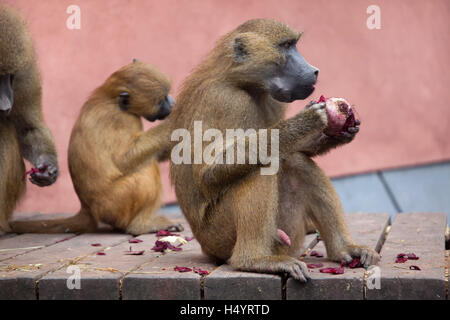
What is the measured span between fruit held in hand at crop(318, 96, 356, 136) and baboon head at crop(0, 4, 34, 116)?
1.79 m

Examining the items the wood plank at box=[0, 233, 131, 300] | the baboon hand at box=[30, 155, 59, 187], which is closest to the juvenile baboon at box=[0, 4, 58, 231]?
the baboon hand at box=[30, 155, 59, 187]

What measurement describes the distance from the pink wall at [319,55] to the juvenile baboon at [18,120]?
47.2 inches

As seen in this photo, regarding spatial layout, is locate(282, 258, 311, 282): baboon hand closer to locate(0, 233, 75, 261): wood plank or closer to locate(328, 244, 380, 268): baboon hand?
locate(328, 244, 380, 268): baboon hand

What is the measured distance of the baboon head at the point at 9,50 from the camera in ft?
12.5

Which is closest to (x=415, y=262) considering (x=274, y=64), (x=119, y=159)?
(x=274, y=64)

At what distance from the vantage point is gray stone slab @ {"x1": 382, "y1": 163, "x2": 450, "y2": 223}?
6.55 meters

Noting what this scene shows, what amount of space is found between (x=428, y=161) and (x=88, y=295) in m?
4.53

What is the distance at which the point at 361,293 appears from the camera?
2.73m

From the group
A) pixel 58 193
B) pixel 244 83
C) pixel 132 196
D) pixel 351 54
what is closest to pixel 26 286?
pixel 244 83

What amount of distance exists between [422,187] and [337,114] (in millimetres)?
3991

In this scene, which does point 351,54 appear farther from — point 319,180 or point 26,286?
point 26,286

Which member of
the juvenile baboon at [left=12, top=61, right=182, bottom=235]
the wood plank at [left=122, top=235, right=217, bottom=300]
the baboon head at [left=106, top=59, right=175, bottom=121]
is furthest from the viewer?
the baboon head at [left=106, top=59, right=175, bottom=121]

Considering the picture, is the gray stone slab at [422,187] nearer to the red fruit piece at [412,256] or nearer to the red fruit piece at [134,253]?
the red fruit piece at [412,256]

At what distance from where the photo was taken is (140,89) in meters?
4.53
